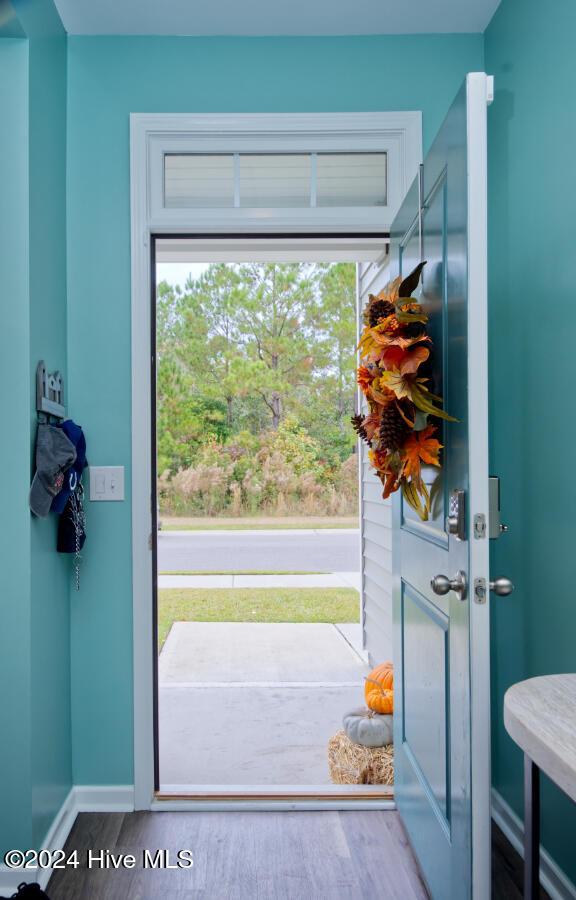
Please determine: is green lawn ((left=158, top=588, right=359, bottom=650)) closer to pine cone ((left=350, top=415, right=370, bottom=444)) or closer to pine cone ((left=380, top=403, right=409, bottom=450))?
pine cone ((left=350, top=415, right=370, bottom=444))

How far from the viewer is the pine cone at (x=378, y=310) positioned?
1825 mm

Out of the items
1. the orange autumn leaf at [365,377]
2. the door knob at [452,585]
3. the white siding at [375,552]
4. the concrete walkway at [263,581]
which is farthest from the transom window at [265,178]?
the concrete walkway at [263,581]

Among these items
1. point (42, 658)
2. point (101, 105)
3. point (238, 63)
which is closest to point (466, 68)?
point (238, 63)

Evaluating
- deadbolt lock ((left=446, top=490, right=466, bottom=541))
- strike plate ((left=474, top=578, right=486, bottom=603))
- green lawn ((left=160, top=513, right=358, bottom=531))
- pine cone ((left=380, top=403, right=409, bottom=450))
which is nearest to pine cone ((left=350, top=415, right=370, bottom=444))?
pine cone ((left=380, top=403, right=409, bottom=450))

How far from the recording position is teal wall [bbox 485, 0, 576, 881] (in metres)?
1.81

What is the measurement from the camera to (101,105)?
244cm

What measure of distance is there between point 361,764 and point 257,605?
3.37 meters

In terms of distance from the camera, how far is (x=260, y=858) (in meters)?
2.11

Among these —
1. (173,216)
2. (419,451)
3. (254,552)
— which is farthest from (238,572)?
(419,451)

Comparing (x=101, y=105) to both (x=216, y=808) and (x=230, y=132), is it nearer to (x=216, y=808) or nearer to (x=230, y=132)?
(x=230, y=132)

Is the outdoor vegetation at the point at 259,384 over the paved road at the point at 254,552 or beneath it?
over

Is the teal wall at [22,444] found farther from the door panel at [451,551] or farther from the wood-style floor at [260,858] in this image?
the door panel at [451,551]

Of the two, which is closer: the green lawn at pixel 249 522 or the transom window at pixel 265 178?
the transom window at pixel 265 178

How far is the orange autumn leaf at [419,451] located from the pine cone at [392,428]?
25mm
